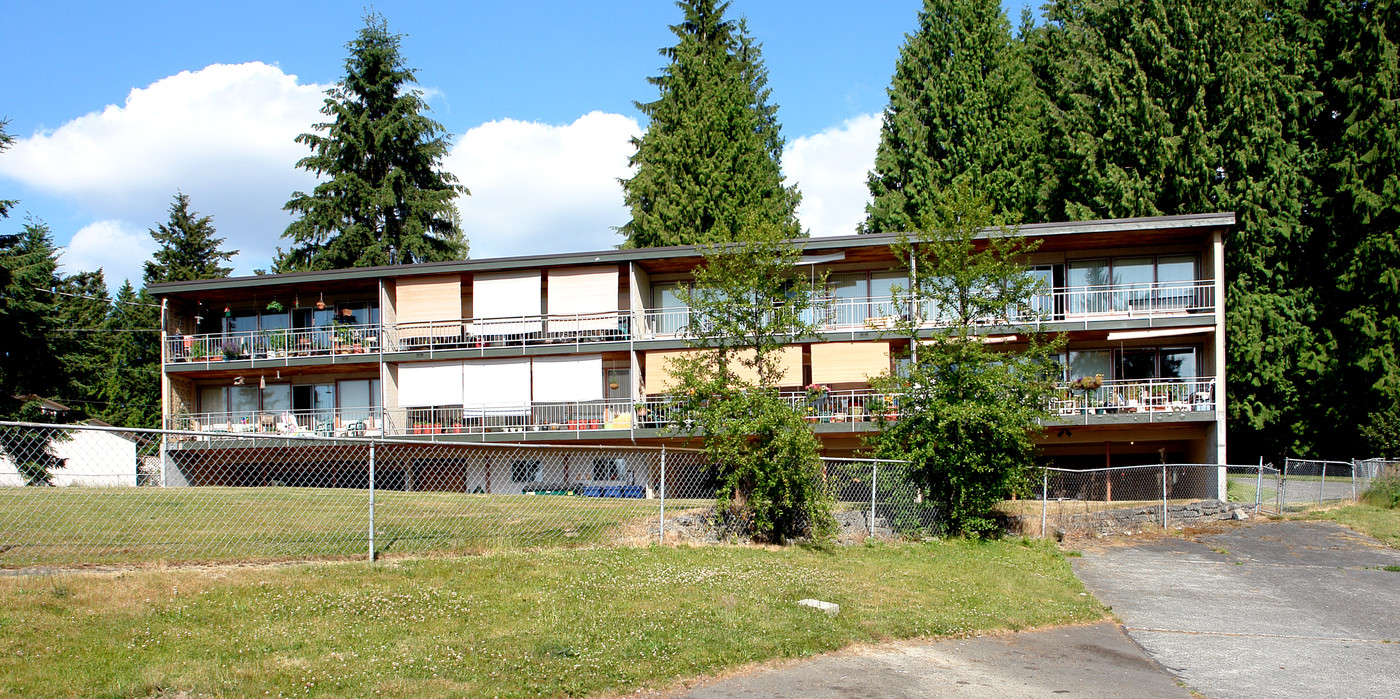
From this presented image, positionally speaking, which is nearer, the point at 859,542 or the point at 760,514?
the point at 760,514

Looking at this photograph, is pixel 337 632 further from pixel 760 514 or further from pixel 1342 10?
pixel 1342 10

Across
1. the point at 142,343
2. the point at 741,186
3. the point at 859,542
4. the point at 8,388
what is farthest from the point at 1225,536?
the point at 142,343

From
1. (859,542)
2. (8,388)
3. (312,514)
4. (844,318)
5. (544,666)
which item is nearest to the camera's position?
(544,666)

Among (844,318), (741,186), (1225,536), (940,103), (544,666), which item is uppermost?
(940,103)

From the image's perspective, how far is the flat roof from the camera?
27.5 meters

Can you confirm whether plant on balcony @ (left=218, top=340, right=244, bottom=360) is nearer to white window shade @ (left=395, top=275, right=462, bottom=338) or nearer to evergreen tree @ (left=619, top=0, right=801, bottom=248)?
white window shade @ (left=395, top=275, right=462, bottom=338)

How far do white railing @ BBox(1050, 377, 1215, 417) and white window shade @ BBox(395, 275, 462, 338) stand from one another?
18.1 meters

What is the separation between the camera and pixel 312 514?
1269 centimetres

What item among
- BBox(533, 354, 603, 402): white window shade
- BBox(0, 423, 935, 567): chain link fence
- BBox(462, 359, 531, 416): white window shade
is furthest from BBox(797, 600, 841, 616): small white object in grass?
BBox(462, 359, 531, 416): white window shade

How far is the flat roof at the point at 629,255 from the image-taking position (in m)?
27.5

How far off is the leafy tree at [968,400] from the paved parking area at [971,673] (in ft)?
21.9

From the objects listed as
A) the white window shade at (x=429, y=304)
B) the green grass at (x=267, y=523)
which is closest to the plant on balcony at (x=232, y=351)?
the white window shade at (x=429, y=304)

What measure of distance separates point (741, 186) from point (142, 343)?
139ft

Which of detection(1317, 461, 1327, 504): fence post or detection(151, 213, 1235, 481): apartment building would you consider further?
detection(151, 213, 1235, 481): apartment building
